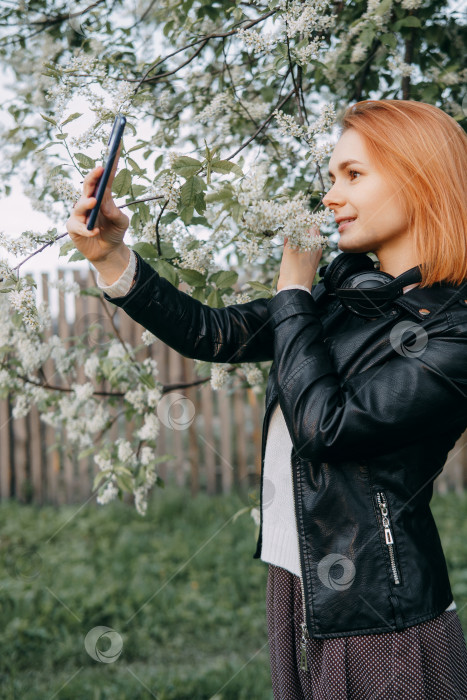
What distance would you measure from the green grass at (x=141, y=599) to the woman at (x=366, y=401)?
1.68 m

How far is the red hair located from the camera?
1.26 m

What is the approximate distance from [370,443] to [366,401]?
0.25ft

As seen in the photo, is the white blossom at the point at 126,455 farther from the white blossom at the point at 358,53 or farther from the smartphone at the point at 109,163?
the white blossom at the point at 358,53

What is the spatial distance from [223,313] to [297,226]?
298mm

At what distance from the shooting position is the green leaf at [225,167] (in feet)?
4.78

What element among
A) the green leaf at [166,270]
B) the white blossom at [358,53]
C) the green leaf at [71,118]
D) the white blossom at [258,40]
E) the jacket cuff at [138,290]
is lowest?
the jacket cuff at [138,290]

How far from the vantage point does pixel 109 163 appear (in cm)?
109

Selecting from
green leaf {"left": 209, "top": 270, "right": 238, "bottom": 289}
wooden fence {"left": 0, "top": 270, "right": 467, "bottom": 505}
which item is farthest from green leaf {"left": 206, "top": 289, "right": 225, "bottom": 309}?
wooden fence {"left": 0, "top": 270, "right": 467, "bottom": 505}

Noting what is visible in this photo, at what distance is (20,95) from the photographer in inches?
105

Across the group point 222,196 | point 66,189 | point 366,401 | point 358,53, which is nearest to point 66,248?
point 66,189

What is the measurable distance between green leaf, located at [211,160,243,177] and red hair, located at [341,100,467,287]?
0.29 meters

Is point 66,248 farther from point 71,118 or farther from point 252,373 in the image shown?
point 252,373

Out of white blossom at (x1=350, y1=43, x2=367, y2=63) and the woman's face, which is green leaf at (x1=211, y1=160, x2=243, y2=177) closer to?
the woman's face

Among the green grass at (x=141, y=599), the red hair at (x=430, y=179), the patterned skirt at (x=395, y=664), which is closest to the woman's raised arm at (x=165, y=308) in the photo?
the red hair at (x=430, y=179)
